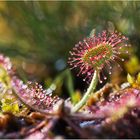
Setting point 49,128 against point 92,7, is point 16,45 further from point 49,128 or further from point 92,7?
point 49,128

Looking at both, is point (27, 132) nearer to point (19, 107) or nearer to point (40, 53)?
point (19, 107)

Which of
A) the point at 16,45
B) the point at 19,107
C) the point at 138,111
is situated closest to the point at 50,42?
the point at 16,45

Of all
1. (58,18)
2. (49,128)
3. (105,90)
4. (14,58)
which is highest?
(58,18)

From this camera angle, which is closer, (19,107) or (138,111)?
(138,111)

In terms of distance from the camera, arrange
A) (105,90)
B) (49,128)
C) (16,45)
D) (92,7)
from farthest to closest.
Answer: (16,45), (92,7), (105,90), (49,128)

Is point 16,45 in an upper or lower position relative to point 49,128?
upper

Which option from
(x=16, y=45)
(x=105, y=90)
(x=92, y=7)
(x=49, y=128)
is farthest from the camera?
(x=16, y=45)
